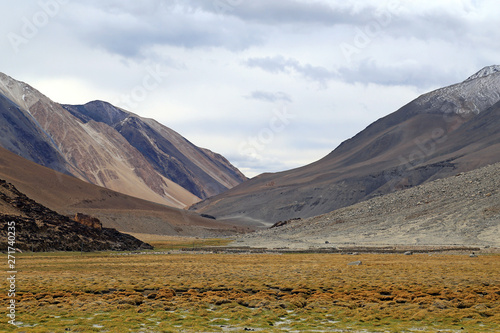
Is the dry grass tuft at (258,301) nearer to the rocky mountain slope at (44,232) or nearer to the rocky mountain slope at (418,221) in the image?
Answer: the rocky mountain slope at (44,232)

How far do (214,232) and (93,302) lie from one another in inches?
4962

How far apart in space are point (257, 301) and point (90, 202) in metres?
134

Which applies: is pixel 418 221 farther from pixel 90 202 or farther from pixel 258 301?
pixel 90 202

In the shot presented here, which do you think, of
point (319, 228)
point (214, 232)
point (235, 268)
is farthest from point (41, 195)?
point (235, 268)

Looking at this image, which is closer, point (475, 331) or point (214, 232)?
point (475, 331)

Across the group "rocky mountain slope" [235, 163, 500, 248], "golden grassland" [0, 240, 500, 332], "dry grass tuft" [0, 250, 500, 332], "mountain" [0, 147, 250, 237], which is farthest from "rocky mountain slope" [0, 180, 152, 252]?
"mountain" [0, 147, 250, 237]

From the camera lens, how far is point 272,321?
20.8 meters

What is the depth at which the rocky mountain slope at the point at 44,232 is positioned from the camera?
6297cm

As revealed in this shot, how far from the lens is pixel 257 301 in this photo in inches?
976

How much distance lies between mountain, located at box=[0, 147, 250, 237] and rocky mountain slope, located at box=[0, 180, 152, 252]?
5149cm

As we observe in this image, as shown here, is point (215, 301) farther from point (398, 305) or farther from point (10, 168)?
point (10, 168)

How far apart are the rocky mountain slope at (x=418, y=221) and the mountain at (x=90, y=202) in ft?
108

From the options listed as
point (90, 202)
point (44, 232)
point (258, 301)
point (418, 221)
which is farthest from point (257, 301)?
point (90, 202)

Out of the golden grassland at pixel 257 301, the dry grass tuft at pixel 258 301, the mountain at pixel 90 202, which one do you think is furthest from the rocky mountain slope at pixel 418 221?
the golden grassland at pixel 257 301
